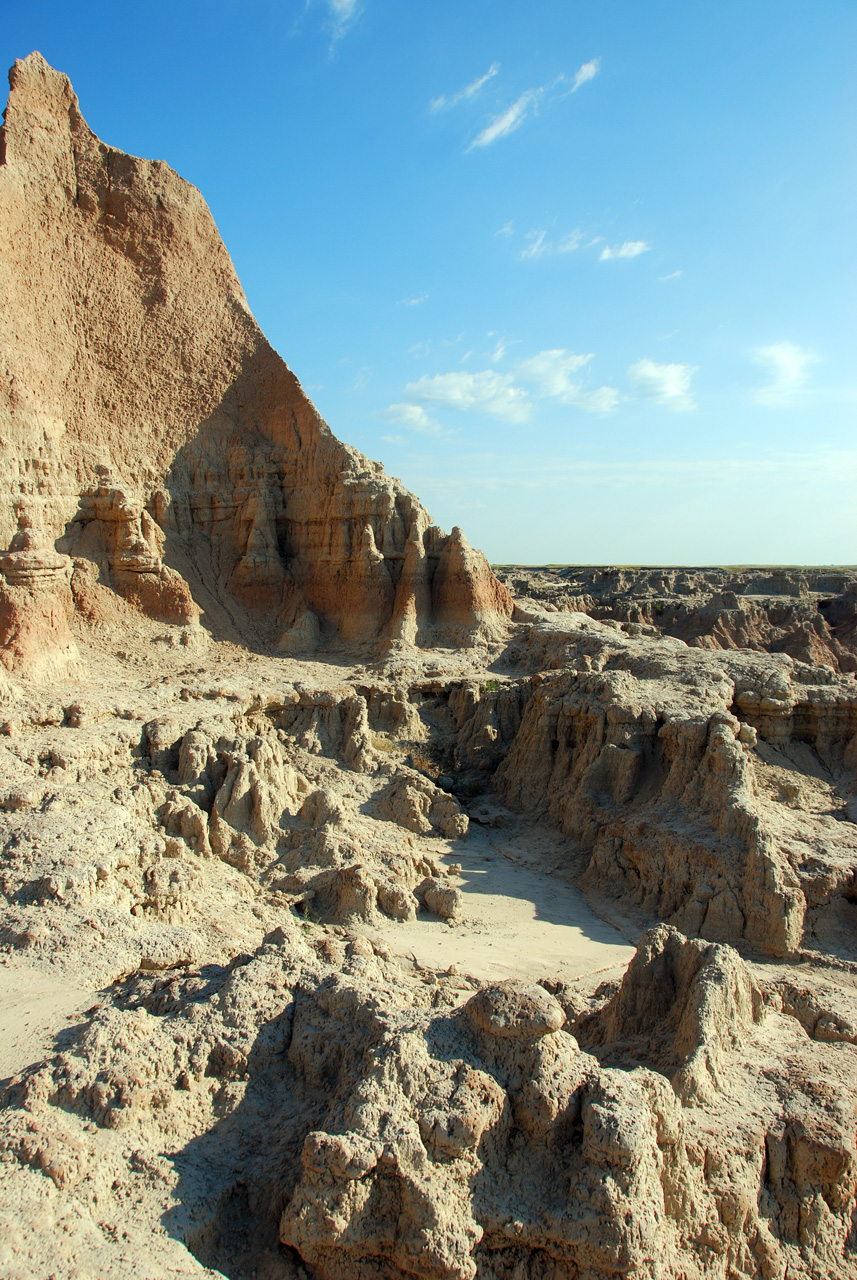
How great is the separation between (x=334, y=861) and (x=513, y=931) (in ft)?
8.45

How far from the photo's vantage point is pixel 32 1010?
6207 millimetres

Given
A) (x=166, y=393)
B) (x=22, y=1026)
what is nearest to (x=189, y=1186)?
(x=22, y=1026)

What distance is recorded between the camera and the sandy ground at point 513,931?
9211 millimetres

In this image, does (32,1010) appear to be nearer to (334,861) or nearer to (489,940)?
(334,861)

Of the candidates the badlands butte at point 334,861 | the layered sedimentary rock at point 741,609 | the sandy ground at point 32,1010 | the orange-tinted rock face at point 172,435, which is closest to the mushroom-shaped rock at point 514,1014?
the badlands butte at point 334,861

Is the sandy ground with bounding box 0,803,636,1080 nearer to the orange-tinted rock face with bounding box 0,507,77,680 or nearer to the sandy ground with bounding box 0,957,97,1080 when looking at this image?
the sandy ground with bounding box 0,957,97,1080

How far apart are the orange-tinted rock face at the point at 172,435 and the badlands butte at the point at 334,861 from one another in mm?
78

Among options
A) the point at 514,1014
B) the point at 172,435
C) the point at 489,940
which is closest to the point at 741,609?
the point at 172,435

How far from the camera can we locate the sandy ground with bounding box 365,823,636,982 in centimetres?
921

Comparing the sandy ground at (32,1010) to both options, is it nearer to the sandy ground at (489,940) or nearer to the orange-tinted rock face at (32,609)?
the sandy ground at (489,940)

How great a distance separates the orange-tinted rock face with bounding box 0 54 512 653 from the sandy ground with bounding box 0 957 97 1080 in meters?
8.92

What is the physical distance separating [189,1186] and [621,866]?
808cm

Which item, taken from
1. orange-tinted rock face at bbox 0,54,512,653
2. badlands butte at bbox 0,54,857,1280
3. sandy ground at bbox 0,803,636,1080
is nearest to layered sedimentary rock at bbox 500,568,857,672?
orange-tinted rock face at bbox 0,54,512,653

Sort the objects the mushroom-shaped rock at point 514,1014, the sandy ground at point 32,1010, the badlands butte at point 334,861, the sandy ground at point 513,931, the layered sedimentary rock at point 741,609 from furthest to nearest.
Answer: the layered sedimentary rock at point 741,609
the sandy ground at point 513,931
the sandy ground at point 32,1010
the mushroom-shaped rock at point 514,1014
the badlands butte at point 334,861
